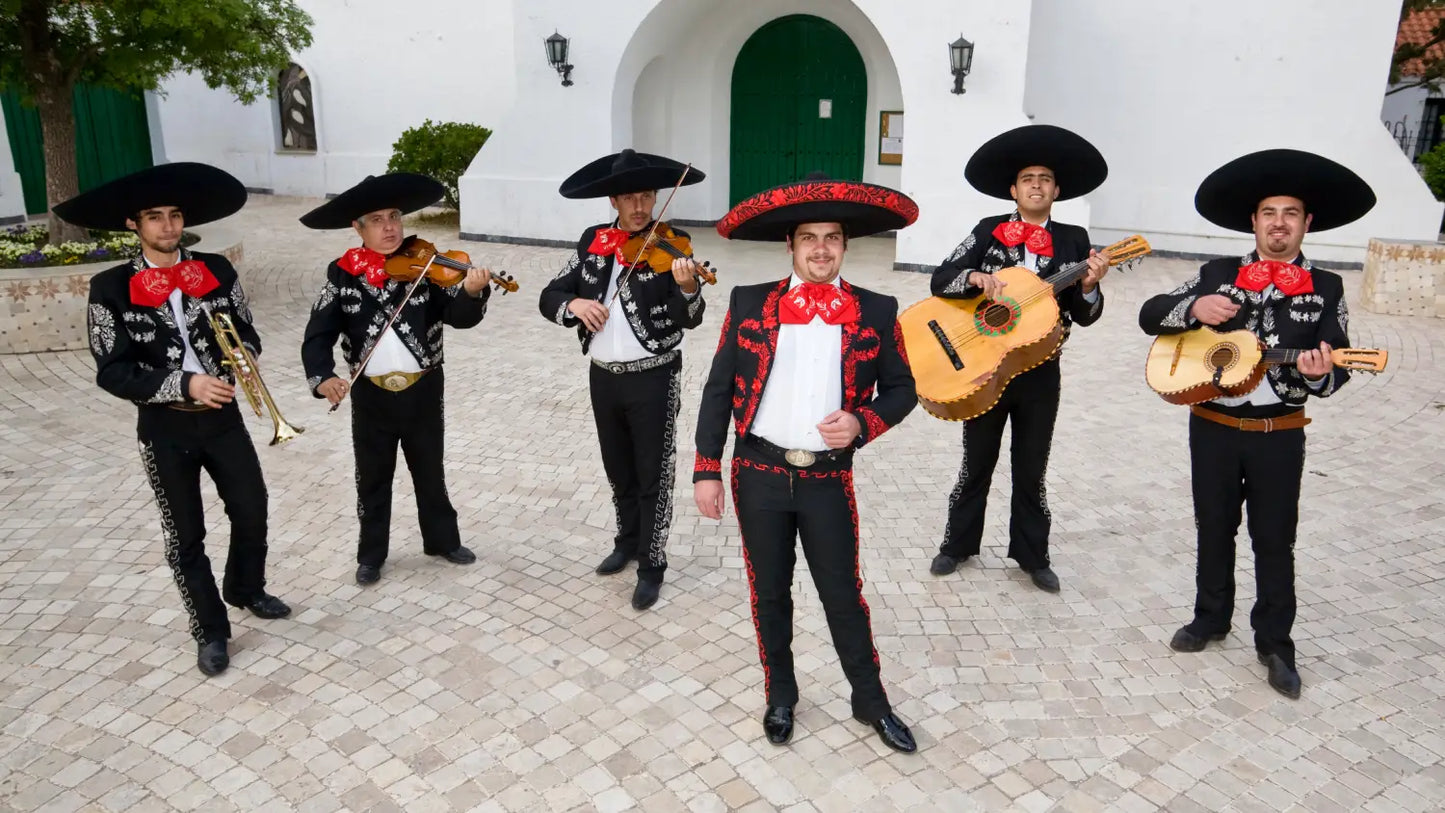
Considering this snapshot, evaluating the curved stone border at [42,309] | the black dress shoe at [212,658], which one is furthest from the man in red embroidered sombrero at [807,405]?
the curved stone border at [42,309]

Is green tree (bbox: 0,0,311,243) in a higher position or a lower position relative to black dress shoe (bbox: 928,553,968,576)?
higher

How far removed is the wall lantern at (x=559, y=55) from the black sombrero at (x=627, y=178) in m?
10.7

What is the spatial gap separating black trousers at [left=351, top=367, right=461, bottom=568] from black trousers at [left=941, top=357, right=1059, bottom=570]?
2.80 metres

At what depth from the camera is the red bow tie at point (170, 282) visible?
438cm

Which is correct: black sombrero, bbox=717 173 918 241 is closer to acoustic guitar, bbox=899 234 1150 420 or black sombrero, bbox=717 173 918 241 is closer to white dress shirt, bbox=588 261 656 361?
acoustic guitar, bbox=899 234 1150 420

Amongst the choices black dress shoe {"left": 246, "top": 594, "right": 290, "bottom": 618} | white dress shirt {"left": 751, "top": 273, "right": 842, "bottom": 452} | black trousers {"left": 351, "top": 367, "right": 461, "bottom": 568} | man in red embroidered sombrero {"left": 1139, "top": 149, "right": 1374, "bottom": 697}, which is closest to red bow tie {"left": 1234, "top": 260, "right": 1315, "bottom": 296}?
man in red embroidered sombrero {"left": 1139, "top": 149, "right": 1374, "bottom": 697}

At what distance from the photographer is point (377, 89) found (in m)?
20.1

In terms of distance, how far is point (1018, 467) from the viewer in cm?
535

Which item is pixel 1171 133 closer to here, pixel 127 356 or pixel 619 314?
pixel 619 314

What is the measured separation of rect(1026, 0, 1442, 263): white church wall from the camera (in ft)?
44.9

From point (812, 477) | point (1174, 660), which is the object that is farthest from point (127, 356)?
point (1174, 660)

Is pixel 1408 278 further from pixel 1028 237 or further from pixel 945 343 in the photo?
pixel 945 343

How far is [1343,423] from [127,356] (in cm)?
835

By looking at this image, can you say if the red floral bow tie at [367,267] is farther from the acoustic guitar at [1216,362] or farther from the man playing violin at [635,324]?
the acoustic guitar at [1216,362]
